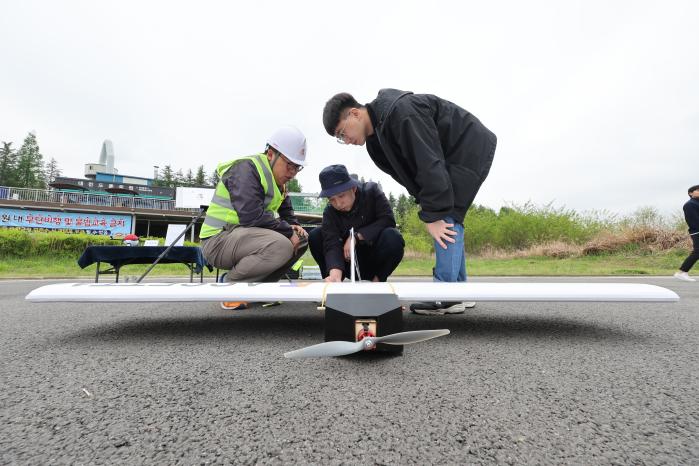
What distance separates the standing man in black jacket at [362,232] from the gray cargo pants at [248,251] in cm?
41

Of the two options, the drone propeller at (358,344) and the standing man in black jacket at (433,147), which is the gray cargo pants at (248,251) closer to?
the standing man in black jacket at (433,147)

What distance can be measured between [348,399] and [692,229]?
820 centimetres

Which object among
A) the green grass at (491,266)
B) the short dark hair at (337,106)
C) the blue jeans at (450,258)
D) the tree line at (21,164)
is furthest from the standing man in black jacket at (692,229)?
the tree line at (21,164)

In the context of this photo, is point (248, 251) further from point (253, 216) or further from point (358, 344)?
point (358, 344)

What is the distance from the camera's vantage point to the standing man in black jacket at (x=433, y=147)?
2.13m

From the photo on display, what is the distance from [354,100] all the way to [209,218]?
1.42m

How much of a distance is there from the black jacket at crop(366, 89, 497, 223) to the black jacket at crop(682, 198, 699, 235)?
644cm

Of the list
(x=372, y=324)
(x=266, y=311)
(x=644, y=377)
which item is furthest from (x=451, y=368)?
(x=266, y=311)

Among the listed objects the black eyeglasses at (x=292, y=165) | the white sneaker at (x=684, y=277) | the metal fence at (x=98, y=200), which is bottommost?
the white sneaker at (x=684, y=277)

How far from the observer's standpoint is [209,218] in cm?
279

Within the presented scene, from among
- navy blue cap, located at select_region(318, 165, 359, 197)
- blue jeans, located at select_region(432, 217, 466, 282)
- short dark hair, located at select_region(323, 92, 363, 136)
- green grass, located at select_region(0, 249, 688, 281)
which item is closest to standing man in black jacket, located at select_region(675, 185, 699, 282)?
green grass, located at select_region(0, 249, 688, 281)

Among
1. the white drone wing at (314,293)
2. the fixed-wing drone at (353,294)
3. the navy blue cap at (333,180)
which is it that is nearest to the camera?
the fixed-wing drone at (353,294)

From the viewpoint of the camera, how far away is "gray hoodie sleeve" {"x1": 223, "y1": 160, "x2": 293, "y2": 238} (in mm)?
2585

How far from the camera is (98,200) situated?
2866 cm
